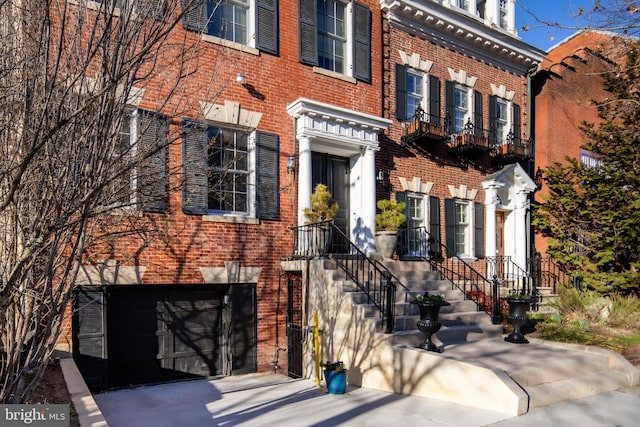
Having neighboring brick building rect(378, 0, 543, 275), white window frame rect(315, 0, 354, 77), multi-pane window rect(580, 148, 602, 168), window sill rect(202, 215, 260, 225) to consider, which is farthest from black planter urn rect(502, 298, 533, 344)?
multi-pane window rect(580, 148, 602, 168)

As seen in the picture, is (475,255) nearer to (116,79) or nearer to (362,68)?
(362,68)


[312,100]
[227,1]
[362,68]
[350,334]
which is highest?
[227,1]

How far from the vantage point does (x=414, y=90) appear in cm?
1225

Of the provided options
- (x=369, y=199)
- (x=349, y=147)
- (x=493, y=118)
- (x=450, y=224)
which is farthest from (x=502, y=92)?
(x=369, y=199)

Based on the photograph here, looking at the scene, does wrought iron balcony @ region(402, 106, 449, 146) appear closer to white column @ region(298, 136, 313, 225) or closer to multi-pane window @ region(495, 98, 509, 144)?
multi-pane window @ region(495, 98, 509, 144)

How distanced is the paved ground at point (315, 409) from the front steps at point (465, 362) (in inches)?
6.6

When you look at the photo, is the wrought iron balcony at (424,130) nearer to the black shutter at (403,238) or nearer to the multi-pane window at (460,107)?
the multi-pane window at (460,107)

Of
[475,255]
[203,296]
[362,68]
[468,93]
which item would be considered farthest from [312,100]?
[475,255]

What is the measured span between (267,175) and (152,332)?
3649 mm

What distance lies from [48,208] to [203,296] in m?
6.42

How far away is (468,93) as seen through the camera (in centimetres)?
1330

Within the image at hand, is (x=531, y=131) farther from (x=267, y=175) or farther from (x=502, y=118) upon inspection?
(x=267, y=175)

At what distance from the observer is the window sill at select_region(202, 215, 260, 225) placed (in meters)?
8.76

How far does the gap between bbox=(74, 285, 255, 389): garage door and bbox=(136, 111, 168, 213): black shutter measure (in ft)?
5.60
